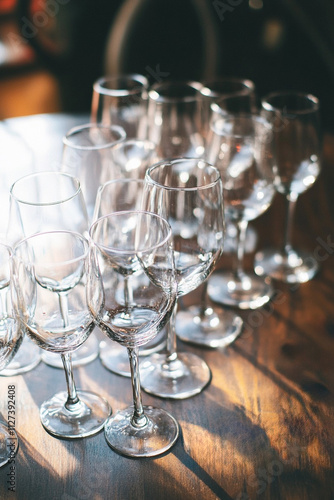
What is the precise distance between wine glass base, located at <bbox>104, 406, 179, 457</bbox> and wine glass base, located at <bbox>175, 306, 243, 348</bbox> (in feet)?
0.43

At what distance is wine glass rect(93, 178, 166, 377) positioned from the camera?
75 centimetres

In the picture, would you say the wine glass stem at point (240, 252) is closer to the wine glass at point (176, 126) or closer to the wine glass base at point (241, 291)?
the wine glass base at point (241, 291)

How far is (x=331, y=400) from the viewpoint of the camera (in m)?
0.69

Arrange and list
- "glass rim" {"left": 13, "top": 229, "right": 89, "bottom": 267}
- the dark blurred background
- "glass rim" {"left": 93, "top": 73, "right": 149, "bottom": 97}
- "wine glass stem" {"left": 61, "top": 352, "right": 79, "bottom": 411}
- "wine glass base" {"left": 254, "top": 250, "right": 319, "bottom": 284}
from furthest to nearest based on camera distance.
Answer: the dark blurred background < "glass rim" {"left": 93, "top": 73, "right": 149, "bottom": 97} < "wine glass base" {"left": 254, "top": 250, "right": 319, "bottom": 284} < "wine glass stem" {"left": 61, "top": 352, "right": 79, "bottom": 411} < "glass rim" {"left": 13, "top": 229, "right": 89, "bottom": 267}

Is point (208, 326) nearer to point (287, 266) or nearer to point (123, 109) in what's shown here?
point (287, 266)

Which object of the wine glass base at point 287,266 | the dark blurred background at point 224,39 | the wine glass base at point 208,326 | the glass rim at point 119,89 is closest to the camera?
the wine glass base at point 208,326

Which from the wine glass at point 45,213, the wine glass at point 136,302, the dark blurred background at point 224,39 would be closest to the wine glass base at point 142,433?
the wine glass at point 136,302

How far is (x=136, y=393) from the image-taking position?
2.17ft

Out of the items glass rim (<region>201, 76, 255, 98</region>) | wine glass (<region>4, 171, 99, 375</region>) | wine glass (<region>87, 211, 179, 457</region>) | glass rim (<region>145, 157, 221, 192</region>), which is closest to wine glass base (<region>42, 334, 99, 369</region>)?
wine glass (<region>4, 171, 99, 375</region>)

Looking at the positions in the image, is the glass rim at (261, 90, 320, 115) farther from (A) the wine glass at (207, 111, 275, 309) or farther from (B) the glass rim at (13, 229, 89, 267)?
(B) the glass rim at (13, 229, 89, 267)

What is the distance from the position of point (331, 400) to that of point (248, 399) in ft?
0.27

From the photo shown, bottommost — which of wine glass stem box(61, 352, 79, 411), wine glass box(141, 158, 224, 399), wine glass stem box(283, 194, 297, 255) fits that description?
wine glass stem box(61, 352, 79, 411)

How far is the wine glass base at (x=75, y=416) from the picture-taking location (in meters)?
0.66

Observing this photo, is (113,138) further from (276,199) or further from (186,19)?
(186,19)
